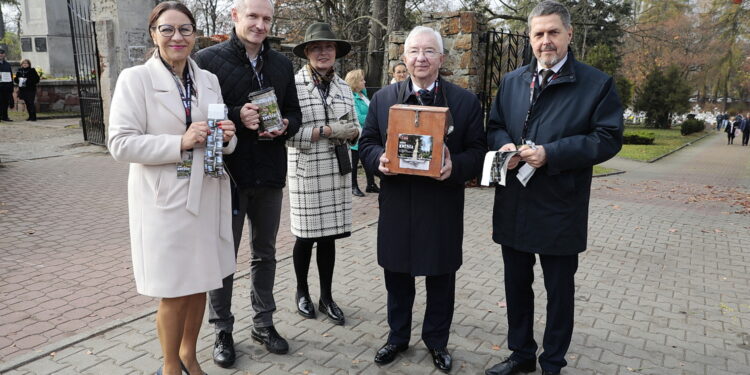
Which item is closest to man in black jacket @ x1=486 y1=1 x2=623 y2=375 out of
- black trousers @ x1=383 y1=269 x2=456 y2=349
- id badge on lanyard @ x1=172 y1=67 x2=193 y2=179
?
black trousers @ x1=383 y1=269 x2=456 y2=349

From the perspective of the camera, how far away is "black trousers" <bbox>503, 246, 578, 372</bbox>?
323 cm

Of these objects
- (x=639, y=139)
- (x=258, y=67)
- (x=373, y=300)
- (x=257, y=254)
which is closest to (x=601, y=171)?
(x=373, y=300)

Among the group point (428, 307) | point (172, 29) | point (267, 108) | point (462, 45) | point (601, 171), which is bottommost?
point (601, 171)

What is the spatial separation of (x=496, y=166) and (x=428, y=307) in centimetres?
107

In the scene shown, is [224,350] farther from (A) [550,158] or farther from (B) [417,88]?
(A) [550,158]

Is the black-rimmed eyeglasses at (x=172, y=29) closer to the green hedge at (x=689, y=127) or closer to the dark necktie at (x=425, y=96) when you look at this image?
the dark necktie at (x=425, y=96)

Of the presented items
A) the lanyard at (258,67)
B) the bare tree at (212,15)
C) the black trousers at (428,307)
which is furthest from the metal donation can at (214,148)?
the bare tree at (212,15)

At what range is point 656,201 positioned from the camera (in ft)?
33.3

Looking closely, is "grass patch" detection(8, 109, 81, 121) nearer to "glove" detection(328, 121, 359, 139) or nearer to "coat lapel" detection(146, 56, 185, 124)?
"glove" detection(328, 121, 359, 139)

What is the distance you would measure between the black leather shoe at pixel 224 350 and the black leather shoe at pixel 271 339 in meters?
0.23

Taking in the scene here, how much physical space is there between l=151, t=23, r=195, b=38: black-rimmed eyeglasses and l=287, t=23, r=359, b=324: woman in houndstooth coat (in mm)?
1175

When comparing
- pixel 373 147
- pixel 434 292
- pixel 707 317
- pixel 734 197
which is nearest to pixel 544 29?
pixel 373 147

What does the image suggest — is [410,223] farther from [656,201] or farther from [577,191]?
[656,201]

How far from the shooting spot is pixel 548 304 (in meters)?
3.32
